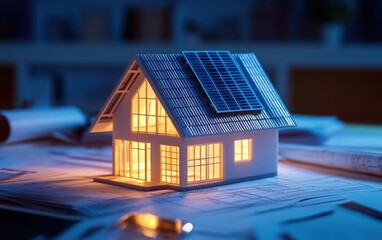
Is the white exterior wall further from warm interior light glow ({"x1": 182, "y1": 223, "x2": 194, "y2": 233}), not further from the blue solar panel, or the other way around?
warm interior light glow ({"x1": 182, "y1": 223, "x2": 194, "y2": 233})

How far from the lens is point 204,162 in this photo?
8.34 feet

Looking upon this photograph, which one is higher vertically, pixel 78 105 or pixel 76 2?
pixel 76 2

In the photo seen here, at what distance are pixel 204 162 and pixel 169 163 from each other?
0.13 m

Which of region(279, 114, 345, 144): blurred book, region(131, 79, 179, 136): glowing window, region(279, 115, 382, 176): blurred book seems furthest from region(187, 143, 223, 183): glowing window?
region(279, 114, 345, 144): blurred book

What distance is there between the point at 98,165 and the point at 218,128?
783 millimetres

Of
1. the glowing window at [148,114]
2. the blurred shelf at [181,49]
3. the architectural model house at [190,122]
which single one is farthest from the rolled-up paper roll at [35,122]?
the blurred shelf at [181,49]

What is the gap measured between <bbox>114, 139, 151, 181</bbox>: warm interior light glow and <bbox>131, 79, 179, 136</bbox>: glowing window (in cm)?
7

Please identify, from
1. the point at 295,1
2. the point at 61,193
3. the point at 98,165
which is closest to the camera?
the point at 61,193

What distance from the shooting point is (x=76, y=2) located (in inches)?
254

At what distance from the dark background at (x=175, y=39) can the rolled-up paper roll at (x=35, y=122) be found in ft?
6.26

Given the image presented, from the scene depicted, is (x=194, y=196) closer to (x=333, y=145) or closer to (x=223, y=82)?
(x=223, y=82)

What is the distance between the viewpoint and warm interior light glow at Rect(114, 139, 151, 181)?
264 cm

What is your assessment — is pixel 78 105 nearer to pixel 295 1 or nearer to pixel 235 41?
pixel 235 41

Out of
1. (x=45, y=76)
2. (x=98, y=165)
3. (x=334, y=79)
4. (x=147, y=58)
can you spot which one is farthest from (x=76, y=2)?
(x=147, y=58)
